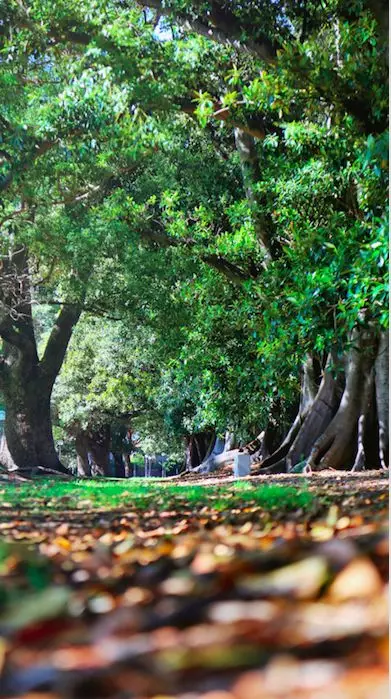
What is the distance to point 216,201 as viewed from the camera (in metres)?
15.1

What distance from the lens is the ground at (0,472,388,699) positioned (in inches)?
51.6

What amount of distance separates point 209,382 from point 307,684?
12700 mm

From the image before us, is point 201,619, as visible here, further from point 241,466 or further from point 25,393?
point 25,393

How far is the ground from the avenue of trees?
3863 mm

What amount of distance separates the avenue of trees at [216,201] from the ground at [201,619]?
3.86 m

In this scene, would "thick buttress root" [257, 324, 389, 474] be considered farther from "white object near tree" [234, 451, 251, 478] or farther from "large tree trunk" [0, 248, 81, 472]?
"large tree trunk" [0, 248, 81, 472]

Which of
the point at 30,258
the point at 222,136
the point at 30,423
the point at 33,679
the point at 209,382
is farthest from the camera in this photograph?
the point at 30,423

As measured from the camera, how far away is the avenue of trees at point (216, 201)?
23.8 feet

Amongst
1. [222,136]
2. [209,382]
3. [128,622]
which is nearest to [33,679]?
[128,622]

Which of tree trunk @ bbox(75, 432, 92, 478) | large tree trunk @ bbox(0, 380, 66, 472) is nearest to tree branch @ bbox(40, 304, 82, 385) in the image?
large tree trunk @ bbox(0, 380, 66, 472)

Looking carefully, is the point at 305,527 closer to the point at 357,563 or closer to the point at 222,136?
the point at 357,563

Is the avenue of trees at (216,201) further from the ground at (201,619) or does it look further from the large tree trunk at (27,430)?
the ground at (201,619)

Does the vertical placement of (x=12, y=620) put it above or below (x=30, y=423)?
below

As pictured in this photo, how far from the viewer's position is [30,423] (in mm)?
18344
